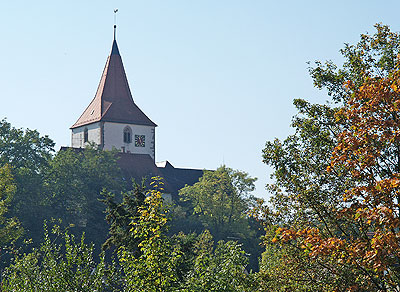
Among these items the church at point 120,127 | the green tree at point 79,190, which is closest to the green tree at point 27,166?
the green tree at point 79,190

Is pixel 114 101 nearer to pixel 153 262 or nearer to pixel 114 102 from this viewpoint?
pixel 114 102

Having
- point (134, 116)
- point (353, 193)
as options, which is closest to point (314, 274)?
point (353, 193)

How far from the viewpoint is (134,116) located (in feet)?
249

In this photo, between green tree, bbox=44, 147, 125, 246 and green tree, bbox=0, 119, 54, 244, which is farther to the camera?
green tree, bbox=44, 147, 125, 246

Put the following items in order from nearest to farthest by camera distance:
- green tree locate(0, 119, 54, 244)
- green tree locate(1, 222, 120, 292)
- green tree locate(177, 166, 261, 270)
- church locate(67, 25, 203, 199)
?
green tree locate(1, 222, 120, 292) < green tree locate(0, 119, 54, 244) < green tree locate(177, 166, 261, 270) < church locate(67, 25, 203, 199)

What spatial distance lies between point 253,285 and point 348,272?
2.82 metres

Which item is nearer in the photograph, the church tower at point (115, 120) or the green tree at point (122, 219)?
the green tree at point (122, 219)

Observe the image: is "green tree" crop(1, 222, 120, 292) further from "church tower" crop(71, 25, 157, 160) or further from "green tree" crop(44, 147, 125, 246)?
"church tower" crop(71, 25, 157, 160)

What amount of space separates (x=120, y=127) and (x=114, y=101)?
3.21 meters

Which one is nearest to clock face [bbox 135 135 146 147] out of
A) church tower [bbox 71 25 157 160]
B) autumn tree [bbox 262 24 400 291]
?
church tower [bbox 71 25 157 160]

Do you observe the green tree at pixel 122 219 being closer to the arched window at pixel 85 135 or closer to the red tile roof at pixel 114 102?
the red tile roof at pixel 114 102

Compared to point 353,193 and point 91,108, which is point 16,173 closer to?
point 91,108

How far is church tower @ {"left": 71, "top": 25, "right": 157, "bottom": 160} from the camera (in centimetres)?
7344

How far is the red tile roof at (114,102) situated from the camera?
74438mm
